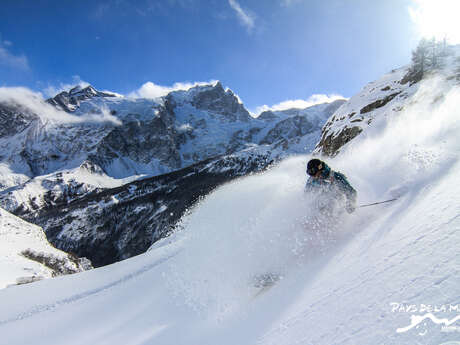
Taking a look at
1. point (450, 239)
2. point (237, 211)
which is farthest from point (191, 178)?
point (450, 239)

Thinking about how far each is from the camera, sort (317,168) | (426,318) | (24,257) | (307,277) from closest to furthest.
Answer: (426,318)
(307,277)
(317,168)
(24,257)

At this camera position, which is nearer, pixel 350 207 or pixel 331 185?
pixel 350 207

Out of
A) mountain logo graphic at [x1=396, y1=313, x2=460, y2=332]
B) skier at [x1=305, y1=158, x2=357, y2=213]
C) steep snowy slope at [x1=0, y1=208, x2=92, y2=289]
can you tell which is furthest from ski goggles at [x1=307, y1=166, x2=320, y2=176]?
steep snowy slope at [x1=0, y1=208, x2=92, y2=289]

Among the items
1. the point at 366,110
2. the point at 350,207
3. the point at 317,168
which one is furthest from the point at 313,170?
the point at 366,110

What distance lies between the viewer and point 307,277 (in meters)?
4.77

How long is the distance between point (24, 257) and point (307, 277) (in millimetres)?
40997

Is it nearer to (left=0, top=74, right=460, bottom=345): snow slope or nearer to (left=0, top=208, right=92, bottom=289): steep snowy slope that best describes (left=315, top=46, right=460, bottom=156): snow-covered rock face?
(left=0, top=74, right=460, bottom=345): snow slope

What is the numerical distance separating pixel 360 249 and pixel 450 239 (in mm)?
1779

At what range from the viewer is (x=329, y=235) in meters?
6.29

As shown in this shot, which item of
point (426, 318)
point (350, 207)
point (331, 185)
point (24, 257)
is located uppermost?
point (24, 257)

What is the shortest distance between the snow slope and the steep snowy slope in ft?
53.2

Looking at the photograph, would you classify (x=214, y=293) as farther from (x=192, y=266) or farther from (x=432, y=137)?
(x=432, y=137)

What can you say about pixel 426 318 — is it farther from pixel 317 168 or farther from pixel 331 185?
pixel 331 185

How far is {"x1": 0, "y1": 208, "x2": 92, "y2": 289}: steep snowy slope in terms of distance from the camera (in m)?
24.4
